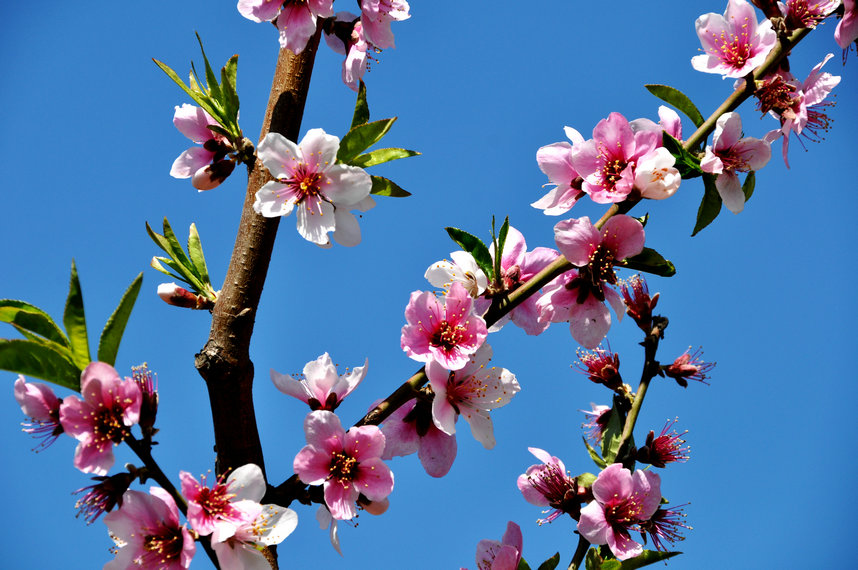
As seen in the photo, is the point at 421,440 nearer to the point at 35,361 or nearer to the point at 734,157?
the point at 35,361

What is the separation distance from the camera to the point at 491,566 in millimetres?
2172

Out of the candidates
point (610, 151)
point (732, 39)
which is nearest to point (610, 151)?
point (610, 151)

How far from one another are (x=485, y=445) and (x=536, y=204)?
2.46 ft

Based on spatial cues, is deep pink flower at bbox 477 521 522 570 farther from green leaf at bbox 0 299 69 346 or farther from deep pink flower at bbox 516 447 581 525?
green leaf at bbox 0 299 69 346

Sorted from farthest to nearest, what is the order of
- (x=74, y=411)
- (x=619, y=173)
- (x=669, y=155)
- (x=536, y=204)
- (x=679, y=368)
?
(x=679, y=368) < (x=536, y=204) < (x=619, y=173) < (x=669, y=155) < (x=74, y=411)

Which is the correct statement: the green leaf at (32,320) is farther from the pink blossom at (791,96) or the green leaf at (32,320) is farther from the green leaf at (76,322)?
the pink blossom at (791,96)

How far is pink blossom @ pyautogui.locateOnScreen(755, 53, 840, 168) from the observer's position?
6.79ft

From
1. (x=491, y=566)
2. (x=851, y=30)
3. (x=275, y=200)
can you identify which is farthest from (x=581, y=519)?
(x=851, y=30)

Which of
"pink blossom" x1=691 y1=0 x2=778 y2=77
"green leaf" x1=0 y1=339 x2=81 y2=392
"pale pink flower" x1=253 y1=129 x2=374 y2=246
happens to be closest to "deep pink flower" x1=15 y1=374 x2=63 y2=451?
"green leaf" x1=0 y1=339 x2=81 y2=392

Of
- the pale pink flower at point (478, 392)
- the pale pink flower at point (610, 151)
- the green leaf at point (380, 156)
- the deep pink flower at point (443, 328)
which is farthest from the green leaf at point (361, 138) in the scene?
the pale pink flower at point (478, 392)

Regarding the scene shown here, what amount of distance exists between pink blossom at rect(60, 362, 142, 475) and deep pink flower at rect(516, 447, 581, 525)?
1.28m

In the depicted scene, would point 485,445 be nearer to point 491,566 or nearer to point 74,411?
point 491,566

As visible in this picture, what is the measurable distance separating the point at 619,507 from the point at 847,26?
156cm

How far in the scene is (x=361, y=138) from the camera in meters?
1.97
